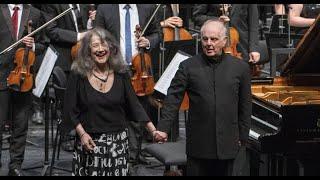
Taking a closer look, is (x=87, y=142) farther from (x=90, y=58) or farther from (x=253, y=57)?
(x=253, y=57)

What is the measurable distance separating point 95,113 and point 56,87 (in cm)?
187

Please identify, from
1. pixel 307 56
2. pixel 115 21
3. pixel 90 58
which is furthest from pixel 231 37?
pixel 90 58

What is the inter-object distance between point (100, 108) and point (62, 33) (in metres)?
2.54

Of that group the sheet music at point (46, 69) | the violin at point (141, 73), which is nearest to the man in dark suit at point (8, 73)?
the sheet music at point (46, 69)

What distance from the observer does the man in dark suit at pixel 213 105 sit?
4.64 metres

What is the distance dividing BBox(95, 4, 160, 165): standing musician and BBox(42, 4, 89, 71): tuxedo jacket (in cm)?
50

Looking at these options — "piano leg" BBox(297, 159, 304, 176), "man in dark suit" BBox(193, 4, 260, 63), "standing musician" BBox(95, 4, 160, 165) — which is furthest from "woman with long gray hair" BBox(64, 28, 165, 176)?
"man in dark suit" BBox(193, 4, 260, 63)

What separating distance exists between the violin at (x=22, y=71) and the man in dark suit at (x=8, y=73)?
0.09 m

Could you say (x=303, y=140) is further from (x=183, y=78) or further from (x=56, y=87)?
(x=56, y=87)

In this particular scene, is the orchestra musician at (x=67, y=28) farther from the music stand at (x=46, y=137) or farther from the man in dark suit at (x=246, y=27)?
the man in dark suit at (x=246, y=27)

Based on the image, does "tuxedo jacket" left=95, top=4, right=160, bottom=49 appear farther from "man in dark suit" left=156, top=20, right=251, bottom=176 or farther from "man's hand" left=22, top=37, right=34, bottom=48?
"man in dark suit" left=156, top=20, right=251, bottom=176

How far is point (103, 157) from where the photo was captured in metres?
5.00

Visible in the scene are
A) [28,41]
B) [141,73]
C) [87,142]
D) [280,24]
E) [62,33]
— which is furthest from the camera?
[280,24]
